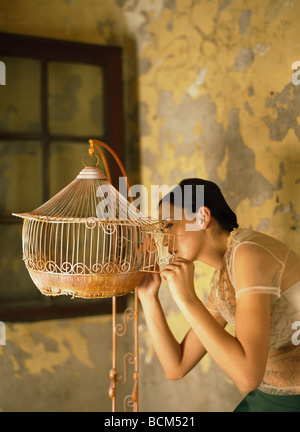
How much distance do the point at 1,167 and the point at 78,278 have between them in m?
1.14

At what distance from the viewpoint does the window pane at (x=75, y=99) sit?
7.83 ft

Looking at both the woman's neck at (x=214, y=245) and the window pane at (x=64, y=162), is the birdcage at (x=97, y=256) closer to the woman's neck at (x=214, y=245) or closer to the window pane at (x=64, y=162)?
the woman's neck at (x=214, y=245)

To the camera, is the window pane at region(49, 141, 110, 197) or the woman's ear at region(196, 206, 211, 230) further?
the window pane at region(49, 141, 110, 197)

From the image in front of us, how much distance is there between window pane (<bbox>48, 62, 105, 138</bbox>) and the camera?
2.39 metres

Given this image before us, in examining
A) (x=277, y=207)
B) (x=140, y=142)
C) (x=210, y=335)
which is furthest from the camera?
(x=140, y=142)

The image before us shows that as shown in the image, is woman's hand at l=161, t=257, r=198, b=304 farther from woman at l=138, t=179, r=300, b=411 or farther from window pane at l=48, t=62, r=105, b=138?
window pane at l=48, t=62, r=105, b=138

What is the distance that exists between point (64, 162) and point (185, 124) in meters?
0.64

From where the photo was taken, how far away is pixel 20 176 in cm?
231

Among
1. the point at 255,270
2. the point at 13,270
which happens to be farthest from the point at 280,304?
the point at 13,270

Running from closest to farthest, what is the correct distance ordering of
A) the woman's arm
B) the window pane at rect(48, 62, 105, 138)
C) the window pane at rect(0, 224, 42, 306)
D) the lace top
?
1. the lace top
2. the woman's arm
3. the window pane at rect(0, 224, 42, 306)
4. the window pane at rect(48, 62, 105, 138)

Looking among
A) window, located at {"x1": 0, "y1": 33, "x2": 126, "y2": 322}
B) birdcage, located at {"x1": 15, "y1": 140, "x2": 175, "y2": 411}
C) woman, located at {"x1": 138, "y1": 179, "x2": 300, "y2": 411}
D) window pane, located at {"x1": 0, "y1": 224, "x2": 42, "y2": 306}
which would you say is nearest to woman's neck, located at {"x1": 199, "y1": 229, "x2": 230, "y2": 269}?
woman, located at {"x1": 138, "y1": 179, "x2": 300, "y2": 411}
